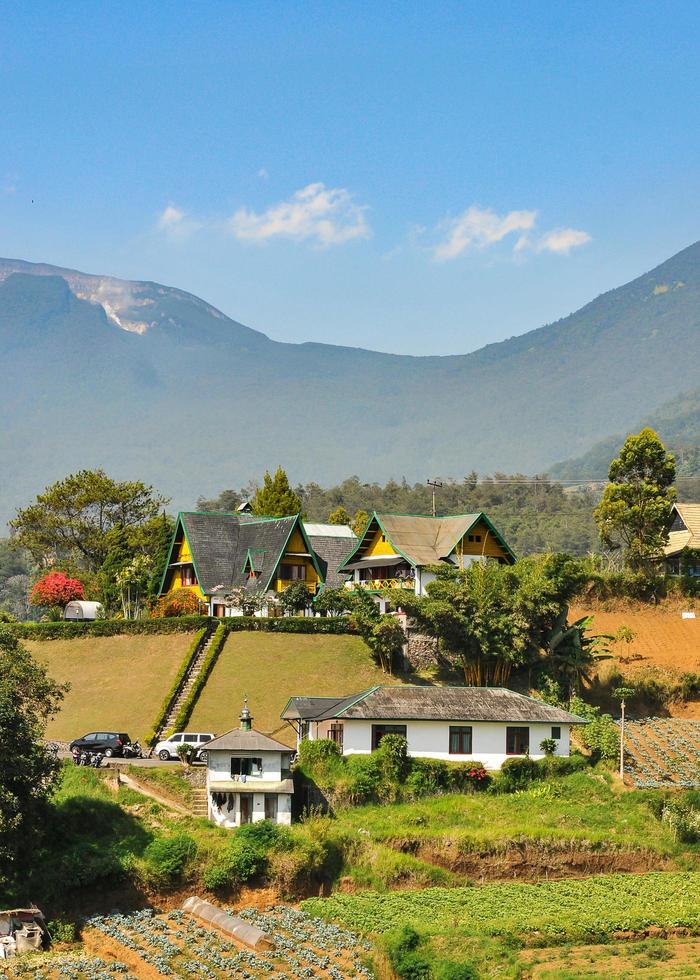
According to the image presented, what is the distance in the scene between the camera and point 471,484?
194 m

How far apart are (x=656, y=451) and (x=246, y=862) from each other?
38.6 m

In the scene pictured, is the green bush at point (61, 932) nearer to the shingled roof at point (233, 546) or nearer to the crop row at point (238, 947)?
the crop row at point (238, 947)

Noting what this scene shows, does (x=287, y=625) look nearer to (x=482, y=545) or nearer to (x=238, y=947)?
(x=482, y=545)

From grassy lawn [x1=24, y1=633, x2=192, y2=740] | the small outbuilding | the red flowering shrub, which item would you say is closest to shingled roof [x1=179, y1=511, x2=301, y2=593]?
the small outbuilding

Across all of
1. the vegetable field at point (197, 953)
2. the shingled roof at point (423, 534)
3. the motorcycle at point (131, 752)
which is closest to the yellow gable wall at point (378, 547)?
the shingled roof at point (423, 534)

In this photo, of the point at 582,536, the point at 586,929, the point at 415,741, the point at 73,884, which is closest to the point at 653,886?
the point at 586,929

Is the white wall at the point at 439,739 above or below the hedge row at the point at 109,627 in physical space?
below

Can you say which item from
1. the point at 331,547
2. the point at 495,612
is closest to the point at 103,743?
the point at 495,612

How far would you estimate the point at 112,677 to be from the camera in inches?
2522

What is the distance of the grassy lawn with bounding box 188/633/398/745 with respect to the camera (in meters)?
58.8

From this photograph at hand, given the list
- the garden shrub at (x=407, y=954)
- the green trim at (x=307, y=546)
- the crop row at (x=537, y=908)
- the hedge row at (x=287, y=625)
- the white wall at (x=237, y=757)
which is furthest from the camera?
the green trim at (x=307, y=546)

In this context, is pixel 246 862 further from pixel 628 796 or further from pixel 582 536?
pixel 582 536

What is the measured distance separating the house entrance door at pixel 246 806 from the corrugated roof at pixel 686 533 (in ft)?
127

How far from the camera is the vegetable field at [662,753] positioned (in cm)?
5294
